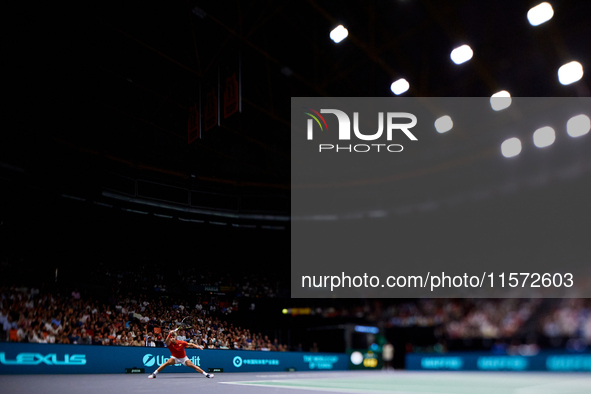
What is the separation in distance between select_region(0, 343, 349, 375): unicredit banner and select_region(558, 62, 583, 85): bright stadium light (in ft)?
49.7

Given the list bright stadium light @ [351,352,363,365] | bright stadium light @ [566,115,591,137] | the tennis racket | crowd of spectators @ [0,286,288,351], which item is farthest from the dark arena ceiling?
bright stadium light @ [351,352,363,365]

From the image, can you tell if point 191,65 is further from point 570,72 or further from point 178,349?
point 570,72

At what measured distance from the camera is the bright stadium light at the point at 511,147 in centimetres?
2008

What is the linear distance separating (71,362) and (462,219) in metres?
24.1

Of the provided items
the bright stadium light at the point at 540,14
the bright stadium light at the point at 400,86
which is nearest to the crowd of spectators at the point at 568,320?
the bright stadium light at the point at 400,86

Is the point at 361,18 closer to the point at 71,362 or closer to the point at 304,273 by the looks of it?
the point at 71,362

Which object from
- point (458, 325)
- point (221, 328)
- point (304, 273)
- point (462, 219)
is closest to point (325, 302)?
point (304, 273)

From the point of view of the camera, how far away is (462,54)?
13711 millimetres

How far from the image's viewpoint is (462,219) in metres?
29.1

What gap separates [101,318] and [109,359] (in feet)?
4.15

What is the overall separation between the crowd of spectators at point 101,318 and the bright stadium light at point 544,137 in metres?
15.2

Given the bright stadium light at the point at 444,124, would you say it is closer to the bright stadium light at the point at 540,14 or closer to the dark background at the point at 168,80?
the dark background at the point at 168,80

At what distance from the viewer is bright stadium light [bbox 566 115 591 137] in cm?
1798

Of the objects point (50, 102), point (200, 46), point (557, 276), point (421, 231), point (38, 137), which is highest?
point (200, 46)
